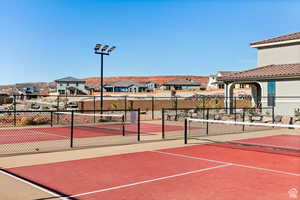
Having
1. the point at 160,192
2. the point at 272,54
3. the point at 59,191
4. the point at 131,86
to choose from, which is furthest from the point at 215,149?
the point at 131,86

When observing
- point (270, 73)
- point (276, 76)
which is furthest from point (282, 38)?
point (276, 76)

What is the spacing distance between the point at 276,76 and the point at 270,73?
1.02 m

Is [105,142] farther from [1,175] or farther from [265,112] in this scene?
[265,112]

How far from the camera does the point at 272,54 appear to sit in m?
30.8

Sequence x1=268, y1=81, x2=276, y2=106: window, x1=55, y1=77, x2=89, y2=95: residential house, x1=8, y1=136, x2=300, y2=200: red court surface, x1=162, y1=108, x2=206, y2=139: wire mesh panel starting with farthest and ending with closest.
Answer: x1=55, y1=77, x2=89, y2=95: residential house → x1=268, y1=81, x2=276, y2=106: window → x1=162, y1=108, x2=206, y2=139: wire mesh panel → x1=8, y1=136, x2=300, y2=200: red court surface

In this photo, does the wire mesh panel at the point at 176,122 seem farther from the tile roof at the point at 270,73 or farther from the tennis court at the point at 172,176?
the tennis court at the point at 172,176

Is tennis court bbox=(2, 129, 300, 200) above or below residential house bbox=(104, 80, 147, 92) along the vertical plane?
below

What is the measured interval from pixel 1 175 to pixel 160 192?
395cm

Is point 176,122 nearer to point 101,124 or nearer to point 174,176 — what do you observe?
point 101,124

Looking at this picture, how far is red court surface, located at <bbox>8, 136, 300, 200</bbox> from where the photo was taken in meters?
6.77

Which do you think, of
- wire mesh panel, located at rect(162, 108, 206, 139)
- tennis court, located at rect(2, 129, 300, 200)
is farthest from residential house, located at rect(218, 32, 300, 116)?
tennis court, located at rect(2, 129, 300, 200)

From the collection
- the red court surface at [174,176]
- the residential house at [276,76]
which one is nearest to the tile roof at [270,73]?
the residential house at [276,76]

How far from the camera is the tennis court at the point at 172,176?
6.77m

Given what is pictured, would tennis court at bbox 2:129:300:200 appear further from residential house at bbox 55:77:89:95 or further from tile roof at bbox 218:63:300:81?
residential house at bbox 55:77:89:95
